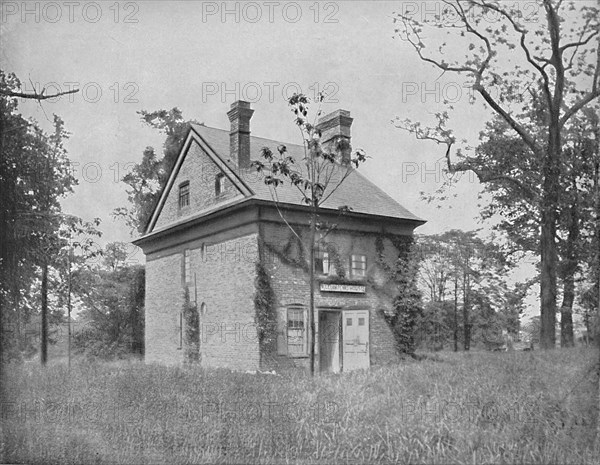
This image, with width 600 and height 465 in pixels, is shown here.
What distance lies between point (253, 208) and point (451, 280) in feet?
4.32

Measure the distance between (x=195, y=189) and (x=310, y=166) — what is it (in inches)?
53.1

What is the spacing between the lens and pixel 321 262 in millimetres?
3984

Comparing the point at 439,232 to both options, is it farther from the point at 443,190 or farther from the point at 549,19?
the point at 549,19

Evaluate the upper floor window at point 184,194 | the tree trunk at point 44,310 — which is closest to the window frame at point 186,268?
the upper floor window at point 184,194

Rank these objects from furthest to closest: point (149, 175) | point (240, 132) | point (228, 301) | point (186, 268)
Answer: point (186, 268)
point (149, 175)
point (228, 301)
point (240, 132)

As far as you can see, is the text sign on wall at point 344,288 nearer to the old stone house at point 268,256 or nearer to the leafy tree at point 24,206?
the old stone house at point 268,256

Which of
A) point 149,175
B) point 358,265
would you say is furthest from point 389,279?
point 149,175

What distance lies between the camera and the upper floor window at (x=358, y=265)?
13.2 ft

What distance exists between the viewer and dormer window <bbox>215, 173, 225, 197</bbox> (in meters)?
4.43

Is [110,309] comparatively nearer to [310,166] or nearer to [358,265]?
[358,265]

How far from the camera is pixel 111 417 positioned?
3.97m

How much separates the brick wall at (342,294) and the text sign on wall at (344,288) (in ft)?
0.09

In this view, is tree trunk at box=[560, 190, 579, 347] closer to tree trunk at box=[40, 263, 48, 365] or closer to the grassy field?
the grassy field

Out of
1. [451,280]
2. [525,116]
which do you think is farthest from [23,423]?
[525,116]
